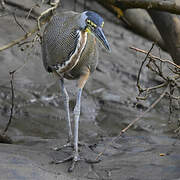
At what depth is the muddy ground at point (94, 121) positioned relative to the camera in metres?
3.27

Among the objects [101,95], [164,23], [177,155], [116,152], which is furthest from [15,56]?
[177,155]

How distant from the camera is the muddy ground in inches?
129

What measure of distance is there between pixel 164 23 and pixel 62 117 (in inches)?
80.7

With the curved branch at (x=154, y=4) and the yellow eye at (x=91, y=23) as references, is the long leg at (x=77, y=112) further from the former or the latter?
the curved branch at (x=154, y=4)

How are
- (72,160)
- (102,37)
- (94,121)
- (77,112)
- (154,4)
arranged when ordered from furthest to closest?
1. (94,121)
2. (154,4)
3. (77,112)
4. (72,160)
5. (102,37)

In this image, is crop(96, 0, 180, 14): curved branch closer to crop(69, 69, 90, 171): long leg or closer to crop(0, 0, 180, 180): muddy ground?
crop(0, 0, 180, 180): muddy ground

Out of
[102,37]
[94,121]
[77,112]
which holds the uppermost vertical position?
[102,37]

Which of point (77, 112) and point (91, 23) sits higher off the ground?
point (91, 23)

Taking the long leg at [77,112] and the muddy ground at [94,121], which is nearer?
the muddy ground at [94,121]

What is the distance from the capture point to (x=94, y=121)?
5980 millimetres

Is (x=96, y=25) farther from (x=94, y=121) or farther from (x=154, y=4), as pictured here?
(x=94, y=121)

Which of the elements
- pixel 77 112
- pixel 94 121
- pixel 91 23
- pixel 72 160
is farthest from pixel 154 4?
pixel 94 121

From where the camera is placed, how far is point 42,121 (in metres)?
5.50

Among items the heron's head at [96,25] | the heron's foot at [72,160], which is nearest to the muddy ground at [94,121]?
the heron's foot at [72,160]
